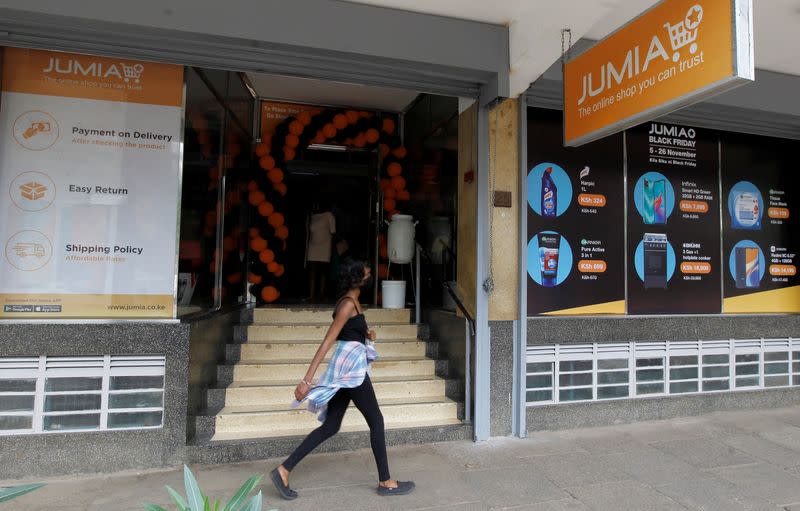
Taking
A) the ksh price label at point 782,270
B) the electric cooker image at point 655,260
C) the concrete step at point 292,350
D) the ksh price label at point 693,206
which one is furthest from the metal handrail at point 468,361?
the ksh price label at point 782,270

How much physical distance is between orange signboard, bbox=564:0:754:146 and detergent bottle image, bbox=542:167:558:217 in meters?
1.33

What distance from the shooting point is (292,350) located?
17.1 feet

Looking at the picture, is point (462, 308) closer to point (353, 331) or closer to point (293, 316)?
point (353, 331)

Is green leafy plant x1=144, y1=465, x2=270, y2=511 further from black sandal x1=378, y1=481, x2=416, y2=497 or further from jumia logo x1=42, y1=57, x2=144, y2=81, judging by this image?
jumia logo x1=42, y1=57, x2=144, y2=81

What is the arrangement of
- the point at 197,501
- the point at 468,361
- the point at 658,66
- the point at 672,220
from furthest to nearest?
the point at 672,220 → the point at 468,361 → the point at 658,66 → the point at 197,501

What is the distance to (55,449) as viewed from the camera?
3.76 metres

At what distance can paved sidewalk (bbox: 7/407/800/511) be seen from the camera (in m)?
3.40

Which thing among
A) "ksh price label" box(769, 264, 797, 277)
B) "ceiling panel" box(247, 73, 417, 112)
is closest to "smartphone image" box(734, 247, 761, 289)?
"ksh price label" box(769, 264, 797, 277)

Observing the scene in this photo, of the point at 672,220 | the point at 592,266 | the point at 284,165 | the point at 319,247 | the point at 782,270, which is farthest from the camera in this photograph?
the point at 319,247

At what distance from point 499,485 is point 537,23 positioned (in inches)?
139

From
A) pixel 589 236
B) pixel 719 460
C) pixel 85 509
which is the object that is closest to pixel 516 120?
pixel 589 236

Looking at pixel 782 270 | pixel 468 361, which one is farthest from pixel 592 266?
pixel 782 270

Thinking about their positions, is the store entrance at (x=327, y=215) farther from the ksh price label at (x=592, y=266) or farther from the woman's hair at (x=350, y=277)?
the woman's hair at (x=350, y=277)

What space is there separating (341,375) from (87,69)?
3.19 meters
